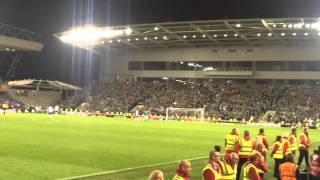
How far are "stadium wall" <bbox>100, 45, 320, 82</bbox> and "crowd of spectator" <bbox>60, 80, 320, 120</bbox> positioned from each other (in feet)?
5.32

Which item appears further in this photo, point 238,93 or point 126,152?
point 238,93

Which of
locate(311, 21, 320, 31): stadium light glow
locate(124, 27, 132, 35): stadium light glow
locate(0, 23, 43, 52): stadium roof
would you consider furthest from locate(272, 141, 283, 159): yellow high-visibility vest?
locate(0, 23, 43, 52): stadium roof

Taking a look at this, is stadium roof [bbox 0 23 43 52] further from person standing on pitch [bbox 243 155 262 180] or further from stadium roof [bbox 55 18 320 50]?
person standing on pitch [bbox 243 155 262 180]

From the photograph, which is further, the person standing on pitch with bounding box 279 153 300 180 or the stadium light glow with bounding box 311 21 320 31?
the stadium light glow with bounding box 311 21 320 31

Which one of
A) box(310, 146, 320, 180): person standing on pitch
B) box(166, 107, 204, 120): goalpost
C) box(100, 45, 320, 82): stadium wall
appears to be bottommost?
box(310, 146, 320, 180): person standing on pitch

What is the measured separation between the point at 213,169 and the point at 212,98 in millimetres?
69011

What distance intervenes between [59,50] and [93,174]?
75.7m

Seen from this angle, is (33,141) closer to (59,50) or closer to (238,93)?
(238,93)

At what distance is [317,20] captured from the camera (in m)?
61.9

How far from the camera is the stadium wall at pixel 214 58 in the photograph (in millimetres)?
77375

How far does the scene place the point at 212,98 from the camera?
7975cm

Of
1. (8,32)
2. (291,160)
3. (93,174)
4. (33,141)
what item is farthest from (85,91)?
(291,160)

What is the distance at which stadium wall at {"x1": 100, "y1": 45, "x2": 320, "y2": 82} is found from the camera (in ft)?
254

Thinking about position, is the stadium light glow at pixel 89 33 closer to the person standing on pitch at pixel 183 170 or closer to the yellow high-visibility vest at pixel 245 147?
the yellow high-visibility vest at pixel 245 147
